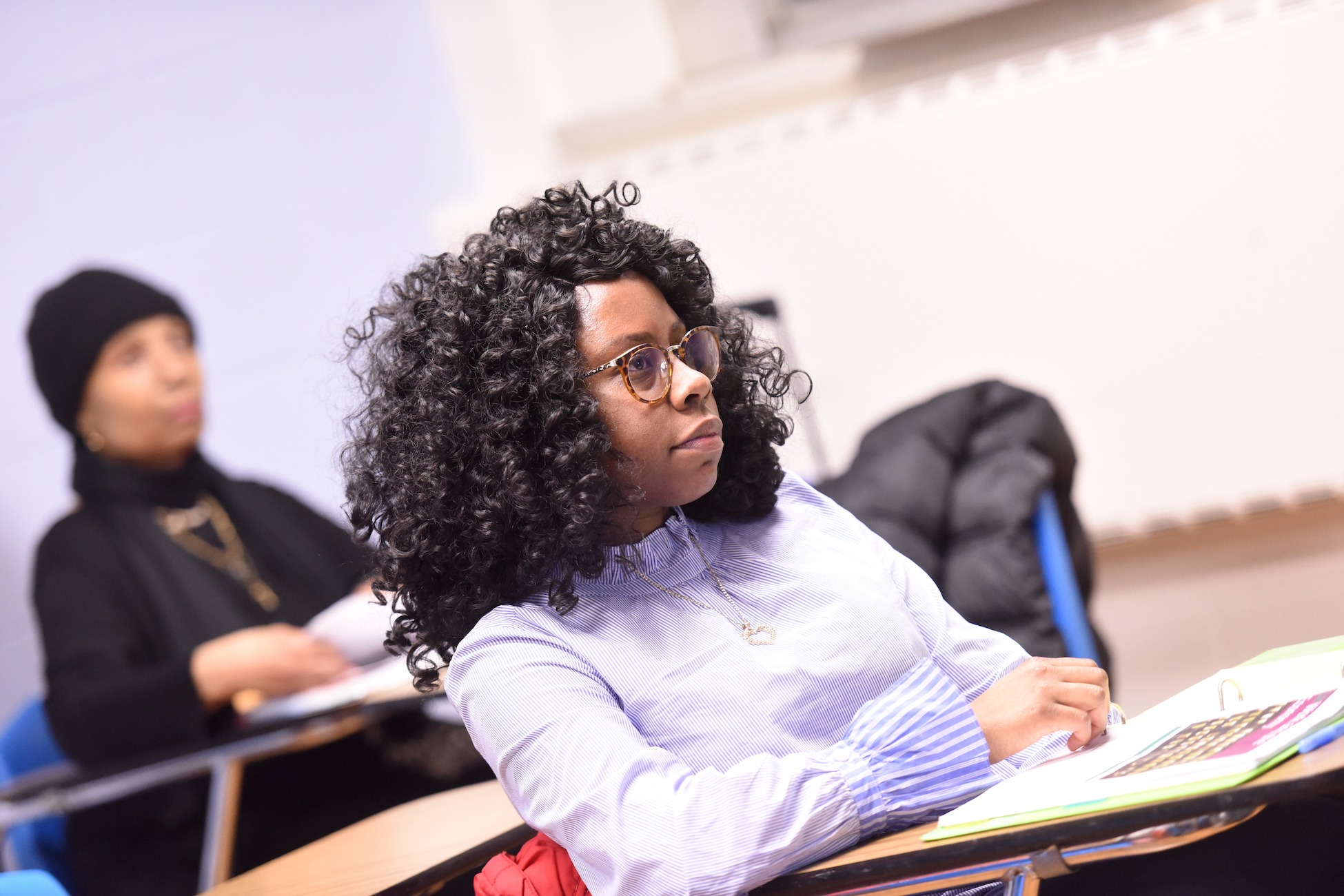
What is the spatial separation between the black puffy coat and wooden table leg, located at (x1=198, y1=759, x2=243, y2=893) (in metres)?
0.92

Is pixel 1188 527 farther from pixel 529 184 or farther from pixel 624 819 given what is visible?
pixel 624 819

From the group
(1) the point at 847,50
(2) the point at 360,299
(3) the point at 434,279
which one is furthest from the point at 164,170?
(3) the point at 434,279

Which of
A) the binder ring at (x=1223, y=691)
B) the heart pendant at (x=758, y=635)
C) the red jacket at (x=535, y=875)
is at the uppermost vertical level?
the heart pendant at (x=758, y=635)

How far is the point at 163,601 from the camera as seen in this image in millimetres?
2031

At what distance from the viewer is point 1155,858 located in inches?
30.3

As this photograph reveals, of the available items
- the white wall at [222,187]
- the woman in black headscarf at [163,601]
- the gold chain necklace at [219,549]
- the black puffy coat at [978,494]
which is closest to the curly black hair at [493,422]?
the black puffy coat at [978,494]

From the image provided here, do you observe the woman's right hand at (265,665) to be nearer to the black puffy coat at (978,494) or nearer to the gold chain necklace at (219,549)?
the gold chain necklace at (219,549)

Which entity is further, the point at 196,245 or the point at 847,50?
the point at 196,245

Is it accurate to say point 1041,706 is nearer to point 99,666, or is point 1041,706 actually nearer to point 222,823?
point 222,823

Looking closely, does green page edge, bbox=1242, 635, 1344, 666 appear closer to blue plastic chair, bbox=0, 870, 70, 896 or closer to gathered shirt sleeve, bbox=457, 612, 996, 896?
gathered shirt sleeve, bbox=457, 612, 996, 896

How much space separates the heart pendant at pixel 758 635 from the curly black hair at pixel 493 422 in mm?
123

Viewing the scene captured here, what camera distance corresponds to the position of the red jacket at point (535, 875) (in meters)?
0.84

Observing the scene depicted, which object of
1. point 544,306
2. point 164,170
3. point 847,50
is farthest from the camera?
point 164,170

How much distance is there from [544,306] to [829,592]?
32cm
